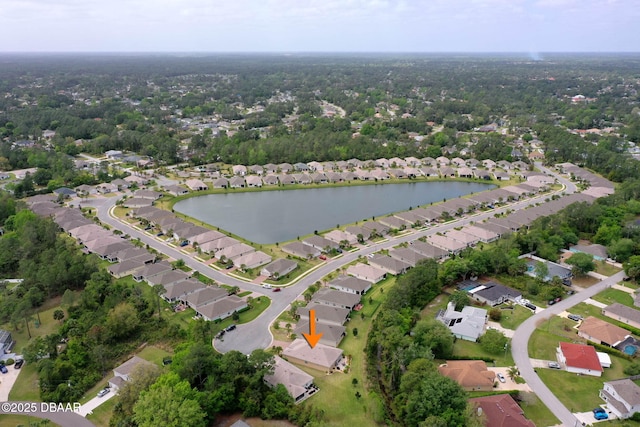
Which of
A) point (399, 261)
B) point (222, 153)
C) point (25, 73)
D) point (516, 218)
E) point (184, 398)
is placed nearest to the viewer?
point (184, 398)

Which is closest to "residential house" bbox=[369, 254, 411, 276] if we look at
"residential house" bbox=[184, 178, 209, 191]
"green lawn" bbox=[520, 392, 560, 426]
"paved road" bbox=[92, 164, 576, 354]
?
"paved road" bbox=[92, 164, 576, 354]

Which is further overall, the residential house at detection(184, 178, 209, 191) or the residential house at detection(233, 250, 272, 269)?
the residential house at detection(184, 178, 209, 191)

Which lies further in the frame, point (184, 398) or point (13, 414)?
point (13, 414)

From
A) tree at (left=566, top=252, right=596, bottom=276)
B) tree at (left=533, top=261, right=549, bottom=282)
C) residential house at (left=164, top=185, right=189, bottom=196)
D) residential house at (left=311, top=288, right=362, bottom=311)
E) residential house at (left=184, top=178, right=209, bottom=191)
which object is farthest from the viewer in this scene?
residential house at (left=184, top=178, right=209, bottom=191)

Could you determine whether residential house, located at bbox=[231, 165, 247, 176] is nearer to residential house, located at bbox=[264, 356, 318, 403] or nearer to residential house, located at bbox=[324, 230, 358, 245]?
residential house, located at bbox=[324, 230, 358, 245]

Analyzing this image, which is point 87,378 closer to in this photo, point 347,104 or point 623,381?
point 623,381

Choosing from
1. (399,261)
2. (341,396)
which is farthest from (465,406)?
(399,261)

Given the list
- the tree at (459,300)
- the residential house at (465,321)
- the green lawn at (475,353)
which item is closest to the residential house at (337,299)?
the residential house at (465,321)
